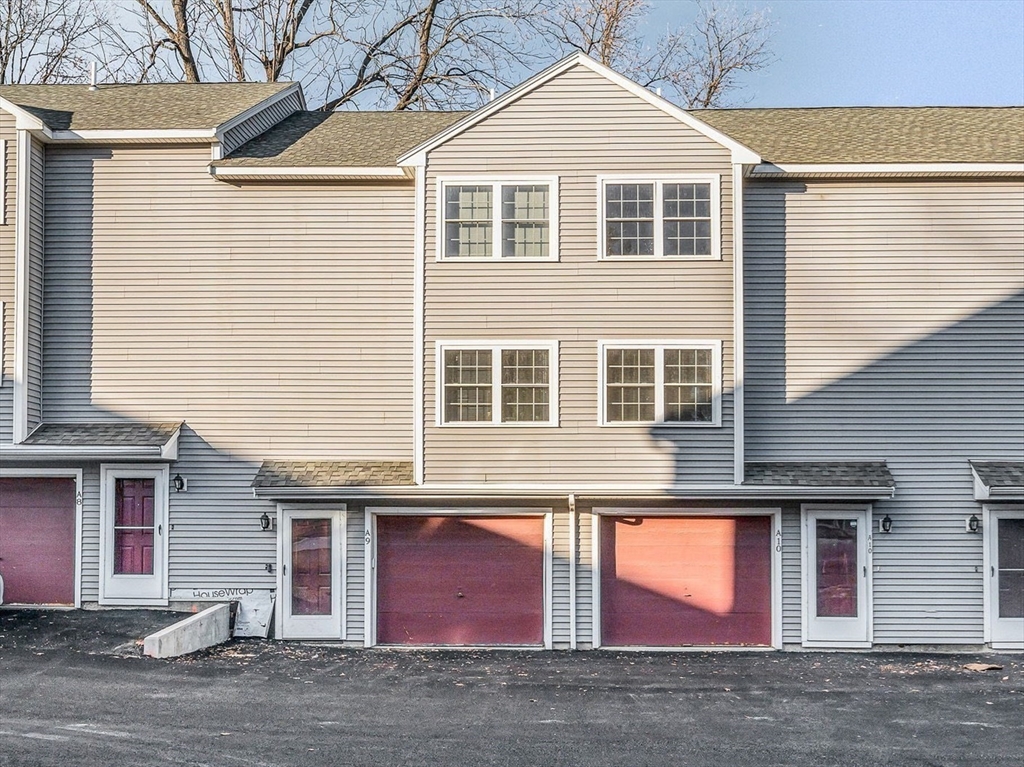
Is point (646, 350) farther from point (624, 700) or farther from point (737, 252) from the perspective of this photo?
point (624, 700)

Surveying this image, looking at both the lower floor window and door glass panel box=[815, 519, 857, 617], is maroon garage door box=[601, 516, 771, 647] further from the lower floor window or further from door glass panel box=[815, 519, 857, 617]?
the lower floor window

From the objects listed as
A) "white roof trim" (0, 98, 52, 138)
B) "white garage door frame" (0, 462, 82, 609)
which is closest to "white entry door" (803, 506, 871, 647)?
"white garage door frame" (0, 462, 82, 609)

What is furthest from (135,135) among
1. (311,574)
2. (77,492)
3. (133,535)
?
(311,574)

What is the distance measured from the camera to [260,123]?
14625mm

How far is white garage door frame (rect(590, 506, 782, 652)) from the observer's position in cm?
1261

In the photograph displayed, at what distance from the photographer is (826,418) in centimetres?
1285

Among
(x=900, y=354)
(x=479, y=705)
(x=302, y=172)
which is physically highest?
(x=302, y=172)

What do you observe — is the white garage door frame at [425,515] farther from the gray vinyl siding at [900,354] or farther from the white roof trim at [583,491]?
the gray vinyl siding at [900,354]

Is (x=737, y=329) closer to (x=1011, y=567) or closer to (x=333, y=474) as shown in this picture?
(x=1011, y=567)

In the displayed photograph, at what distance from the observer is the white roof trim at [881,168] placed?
499 inches

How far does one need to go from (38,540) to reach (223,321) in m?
4.07

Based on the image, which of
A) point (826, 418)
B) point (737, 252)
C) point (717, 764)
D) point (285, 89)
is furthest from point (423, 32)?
point (717, 764)

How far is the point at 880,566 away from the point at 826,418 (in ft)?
6.94

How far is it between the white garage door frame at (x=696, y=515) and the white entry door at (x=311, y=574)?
3487mm
